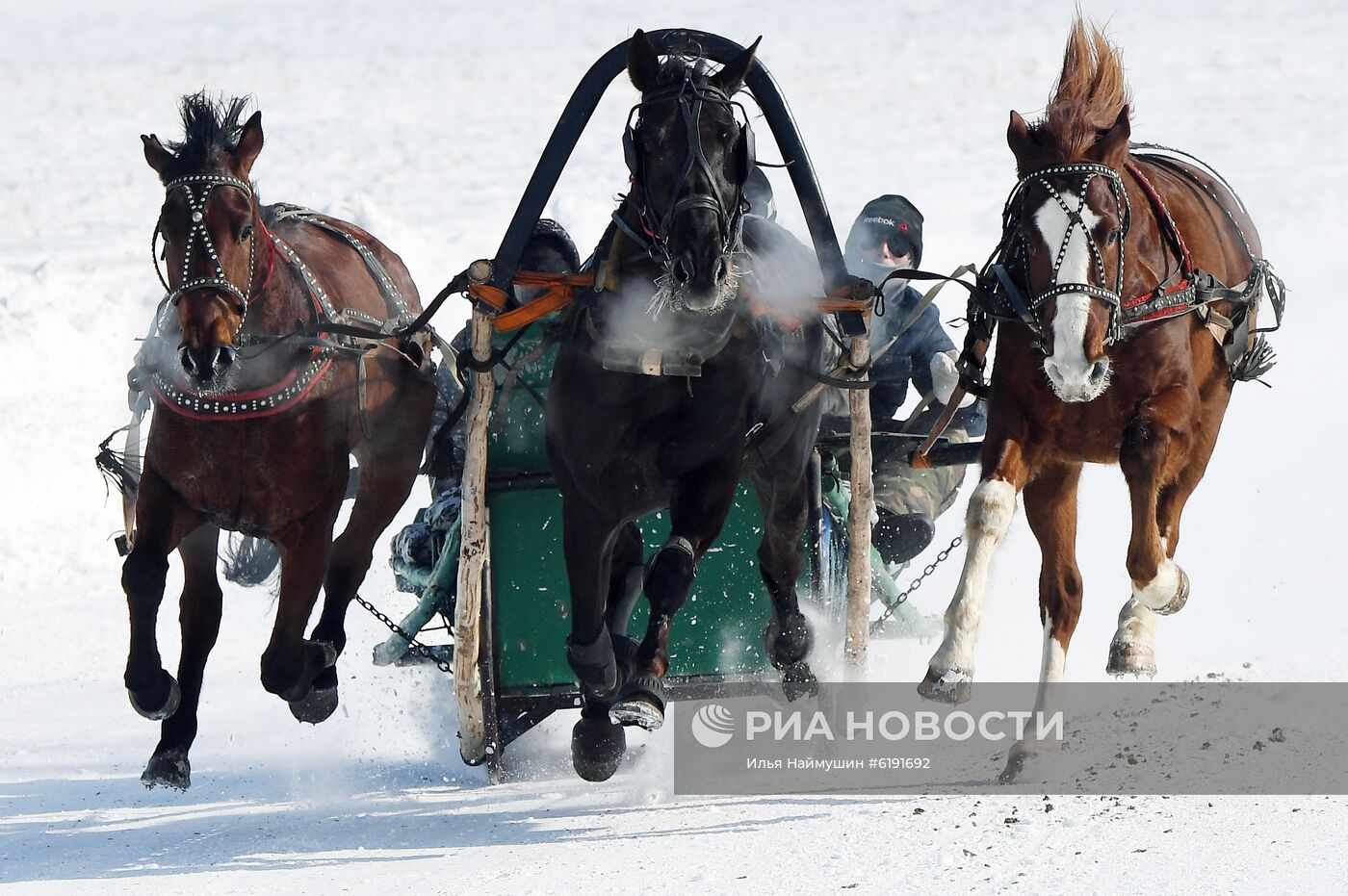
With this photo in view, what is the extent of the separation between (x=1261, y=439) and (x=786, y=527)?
23.2ft

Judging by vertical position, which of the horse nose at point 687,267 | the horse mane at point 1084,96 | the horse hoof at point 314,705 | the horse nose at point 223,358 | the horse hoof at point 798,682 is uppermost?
the horse mane at point 1084,96


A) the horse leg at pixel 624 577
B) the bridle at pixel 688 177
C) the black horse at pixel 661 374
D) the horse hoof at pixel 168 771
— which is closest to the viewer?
the bridle at pixel 688 177

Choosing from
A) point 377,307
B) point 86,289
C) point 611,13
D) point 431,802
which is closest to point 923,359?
point 377,307

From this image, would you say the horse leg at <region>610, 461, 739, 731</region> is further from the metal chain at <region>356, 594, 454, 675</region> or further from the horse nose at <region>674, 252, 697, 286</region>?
the metal chain at <region>356, 594, 454, 675</region>

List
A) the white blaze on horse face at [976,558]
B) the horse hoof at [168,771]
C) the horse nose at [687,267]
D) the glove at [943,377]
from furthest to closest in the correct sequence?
the glove at [943,377] < the horse hoof at [168,771] < the white blaze on horse face at [976,558] < the horse nose at [687,267]

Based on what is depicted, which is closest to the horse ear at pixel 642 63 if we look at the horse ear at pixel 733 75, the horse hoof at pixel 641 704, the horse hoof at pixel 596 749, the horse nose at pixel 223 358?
the horse ear at pixel 733 75

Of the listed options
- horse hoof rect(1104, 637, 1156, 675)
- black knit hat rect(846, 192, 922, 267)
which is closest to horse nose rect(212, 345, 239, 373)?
horse hoof rect(1104, 637, 1156, 675)

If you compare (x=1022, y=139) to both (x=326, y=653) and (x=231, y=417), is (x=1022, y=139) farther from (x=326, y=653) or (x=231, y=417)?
(x=326, y=653)

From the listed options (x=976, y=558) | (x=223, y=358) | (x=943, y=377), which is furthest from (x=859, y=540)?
(x=223, y=358)

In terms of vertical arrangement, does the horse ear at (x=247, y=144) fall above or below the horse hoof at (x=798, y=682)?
above

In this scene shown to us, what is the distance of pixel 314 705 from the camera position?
256 inches

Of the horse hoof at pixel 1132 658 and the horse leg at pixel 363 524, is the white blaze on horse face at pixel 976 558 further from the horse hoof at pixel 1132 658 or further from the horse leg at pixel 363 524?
the horse leg at pixel 363 524

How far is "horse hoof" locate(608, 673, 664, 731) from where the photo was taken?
540 centimetres

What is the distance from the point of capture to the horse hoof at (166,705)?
589cm
